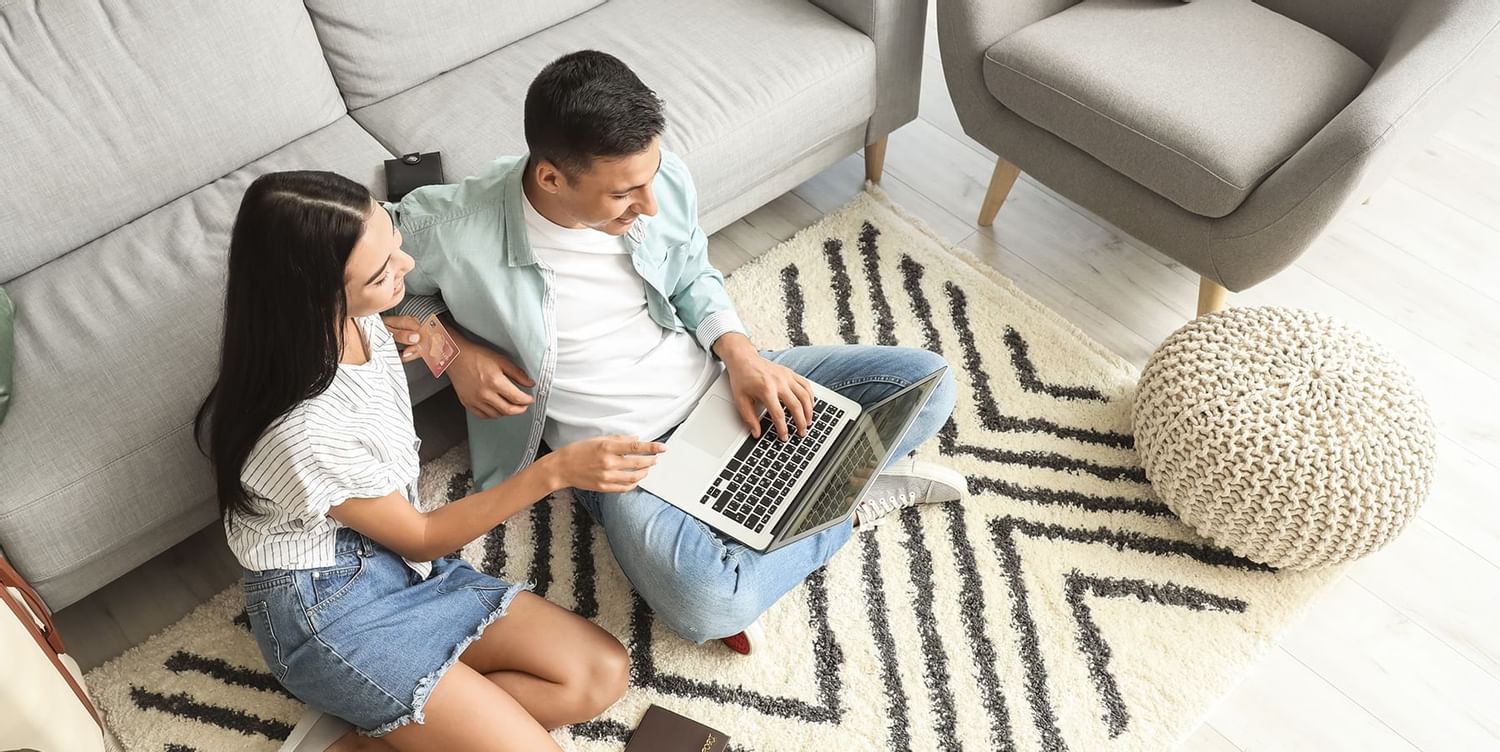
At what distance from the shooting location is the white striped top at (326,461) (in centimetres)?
126

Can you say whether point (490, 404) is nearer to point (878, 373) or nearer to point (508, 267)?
point (508, 267)

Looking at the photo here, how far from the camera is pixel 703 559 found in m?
1.52

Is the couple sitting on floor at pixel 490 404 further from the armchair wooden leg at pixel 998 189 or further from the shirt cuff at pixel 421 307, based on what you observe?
the armchair wooden leg at pixel 998 189

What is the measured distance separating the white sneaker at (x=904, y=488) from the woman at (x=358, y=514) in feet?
1.56

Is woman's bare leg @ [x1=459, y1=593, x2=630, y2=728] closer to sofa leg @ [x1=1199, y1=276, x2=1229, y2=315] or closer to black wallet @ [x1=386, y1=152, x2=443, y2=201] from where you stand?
black wallet @ [x1=386, y1=152, x2=443, y2=201]

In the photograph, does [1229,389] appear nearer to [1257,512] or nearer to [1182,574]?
[1257,512]

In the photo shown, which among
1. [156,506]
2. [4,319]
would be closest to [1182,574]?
[156,506]

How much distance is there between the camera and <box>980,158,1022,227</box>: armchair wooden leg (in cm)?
223

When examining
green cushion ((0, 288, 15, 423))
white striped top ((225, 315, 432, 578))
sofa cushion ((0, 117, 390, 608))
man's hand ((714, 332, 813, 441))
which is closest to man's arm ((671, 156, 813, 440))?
man's hand ((714, 332, 813, 441))

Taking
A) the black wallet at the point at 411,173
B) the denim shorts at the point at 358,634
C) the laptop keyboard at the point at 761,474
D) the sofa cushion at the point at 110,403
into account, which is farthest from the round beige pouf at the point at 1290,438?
the sofa cushion at the point at 110,403

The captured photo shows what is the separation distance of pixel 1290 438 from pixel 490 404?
120 centimetres

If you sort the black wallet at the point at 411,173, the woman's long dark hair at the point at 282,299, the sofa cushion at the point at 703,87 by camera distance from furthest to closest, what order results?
the sofa cushion at the point at 703,87, the black wallet at the point at 411,173, the woman's long dark hair at the point at 282,299

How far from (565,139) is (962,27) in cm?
103

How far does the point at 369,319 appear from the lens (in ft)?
4.59
